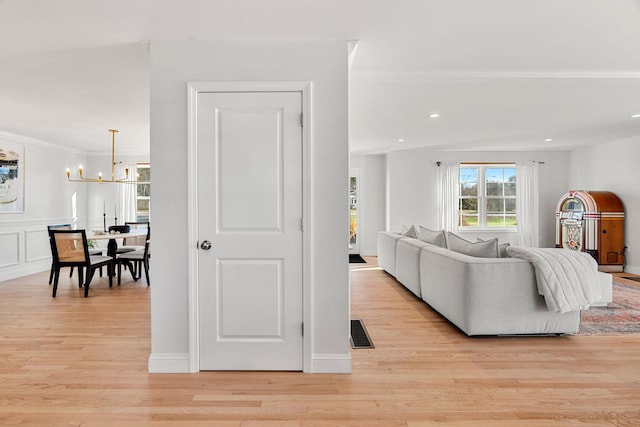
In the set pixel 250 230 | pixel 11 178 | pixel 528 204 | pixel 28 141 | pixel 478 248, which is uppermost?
pixel 28 141

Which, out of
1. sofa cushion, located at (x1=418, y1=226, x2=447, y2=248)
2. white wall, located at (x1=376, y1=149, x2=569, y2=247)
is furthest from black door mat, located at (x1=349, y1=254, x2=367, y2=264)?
sofa cushion, located at (x1=418, y1=226, x2=447, y2=248)

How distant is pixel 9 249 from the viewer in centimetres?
586

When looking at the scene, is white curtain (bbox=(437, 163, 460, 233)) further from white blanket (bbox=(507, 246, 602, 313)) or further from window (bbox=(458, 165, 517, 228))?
white blanket (bbox=(507, 246, 602, 313))

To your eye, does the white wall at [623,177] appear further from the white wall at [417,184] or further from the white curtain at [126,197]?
the white curtain at [126,197]

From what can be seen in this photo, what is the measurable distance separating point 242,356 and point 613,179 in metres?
7.24

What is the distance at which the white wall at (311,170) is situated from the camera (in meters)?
2.57

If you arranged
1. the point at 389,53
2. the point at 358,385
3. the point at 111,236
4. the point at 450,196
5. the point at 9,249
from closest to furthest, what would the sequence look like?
the point at 358,385 < the point at 389,53 < the point at 111,236 < the point at 9,249 < the point at 450,196

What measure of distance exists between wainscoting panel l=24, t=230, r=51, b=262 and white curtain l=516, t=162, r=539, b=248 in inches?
360

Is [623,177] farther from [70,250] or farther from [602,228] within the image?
[70,250]

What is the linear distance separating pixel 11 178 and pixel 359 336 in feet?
20.3

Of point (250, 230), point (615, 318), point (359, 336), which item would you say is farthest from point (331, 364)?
point (615, 318)

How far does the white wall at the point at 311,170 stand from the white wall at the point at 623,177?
6241 millimetres

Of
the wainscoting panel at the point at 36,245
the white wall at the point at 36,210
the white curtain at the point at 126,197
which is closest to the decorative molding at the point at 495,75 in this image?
the white wall at the point at 36,210

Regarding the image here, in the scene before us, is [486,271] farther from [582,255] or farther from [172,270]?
[172,270]
